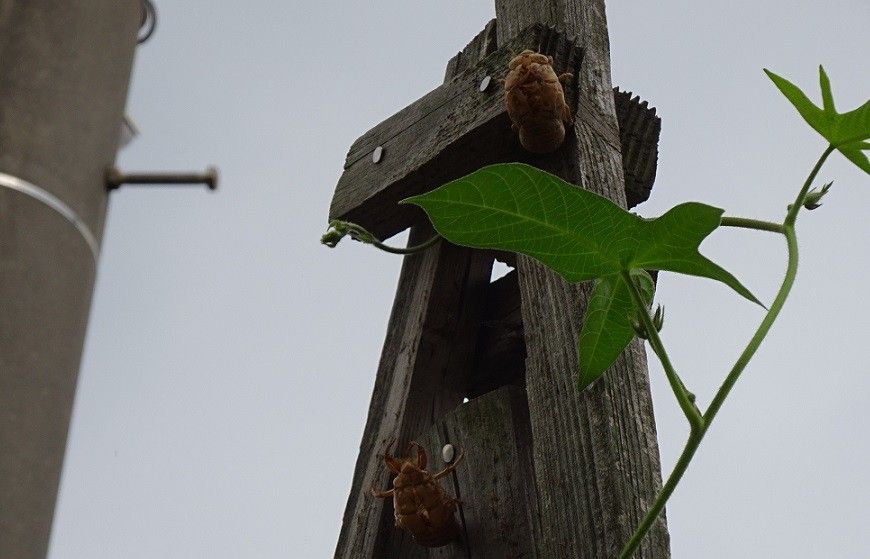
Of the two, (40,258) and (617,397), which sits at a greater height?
(617,397)

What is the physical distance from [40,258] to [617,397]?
2.35ft

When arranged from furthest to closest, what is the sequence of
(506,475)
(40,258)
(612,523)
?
(506,475), (612,523), (40,258)

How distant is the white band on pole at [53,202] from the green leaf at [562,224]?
386mm

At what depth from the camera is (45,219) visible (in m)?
0.44

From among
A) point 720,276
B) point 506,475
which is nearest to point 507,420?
point 506,475

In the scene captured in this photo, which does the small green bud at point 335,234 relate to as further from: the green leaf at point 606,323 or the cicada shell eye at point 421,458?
the green leaf at point 606,323

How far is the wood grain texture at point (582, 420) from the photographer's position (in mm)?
998

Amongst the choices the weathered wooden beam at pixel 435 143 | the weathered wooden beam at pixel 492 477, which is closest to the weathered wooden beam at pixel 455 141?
the weathered wooden beam at pixel 435 143

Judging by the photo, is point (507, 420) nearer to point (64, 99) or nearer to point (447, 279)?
point (447, 279)

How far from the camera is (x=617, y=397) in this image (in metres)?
1.07

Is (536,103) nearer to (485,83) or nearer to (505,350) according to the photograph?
(485,83)

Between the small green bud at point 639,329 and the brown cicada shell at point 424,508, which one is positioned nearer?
the small green bud at point 639,329

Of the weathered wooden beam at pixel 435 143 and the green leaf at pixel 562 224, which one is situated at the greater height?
the weathered wooden beam at pixel 435 143

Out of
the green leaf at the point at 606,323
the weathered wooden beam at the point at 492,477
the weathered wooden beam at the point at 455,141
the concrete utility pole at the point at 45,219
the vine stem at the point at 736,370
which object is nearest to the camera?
the concrete utility pole at the point at 45,219
